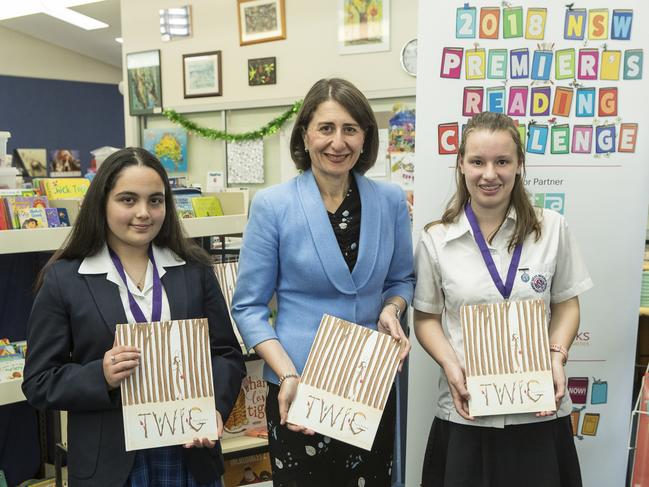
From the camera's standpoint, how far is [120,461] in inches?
56.4

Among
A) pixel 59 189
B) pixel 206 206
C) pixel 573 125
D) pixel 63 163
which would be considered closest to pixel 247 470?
pixel 206 206

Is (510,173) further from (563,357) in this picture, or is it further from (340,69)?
(340,69)

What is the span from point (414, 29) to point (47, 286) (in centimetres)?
319

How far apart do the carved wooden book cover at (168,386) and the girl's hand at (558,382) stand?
2.65ft

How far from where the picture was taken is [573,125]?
85.3 inches

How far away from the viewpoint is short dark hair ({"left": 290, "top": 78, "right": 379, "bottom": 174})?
4.81 feet

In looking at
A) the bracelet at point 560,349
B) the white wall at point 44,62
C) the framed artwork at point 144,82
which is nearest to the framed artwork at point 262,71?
the framed artwork at point 144,82

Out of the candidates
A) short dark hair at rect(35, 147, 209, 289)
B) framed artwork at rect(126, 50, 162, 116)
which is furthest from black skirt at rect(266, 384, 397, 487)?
framed artwork at rect(126, 50, 162, 116)

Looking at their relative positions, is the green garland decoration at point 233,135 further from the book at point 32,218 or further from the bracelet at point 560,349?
the bracelet at point 560,349

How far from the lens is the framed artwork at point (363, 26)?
4.09 metres

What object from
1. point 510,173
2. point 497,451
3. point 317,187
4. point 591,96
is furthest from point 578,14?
point 497,451

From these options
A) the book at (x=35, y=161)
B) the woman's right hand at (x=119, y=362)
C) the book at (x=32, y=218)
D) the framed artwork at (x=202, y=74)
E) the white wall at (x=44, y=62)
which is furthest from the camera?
the white wall at (x=44, y=62)

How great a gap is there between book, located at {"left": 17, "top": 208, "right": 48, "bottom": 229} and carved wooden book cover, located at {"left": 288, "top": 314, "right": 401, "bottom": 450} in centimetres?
137

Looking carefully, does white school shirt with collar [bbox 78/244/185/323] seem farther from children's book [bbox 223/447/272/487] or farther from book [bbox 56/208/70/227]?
children's book [bbox 223/447/272/487]
